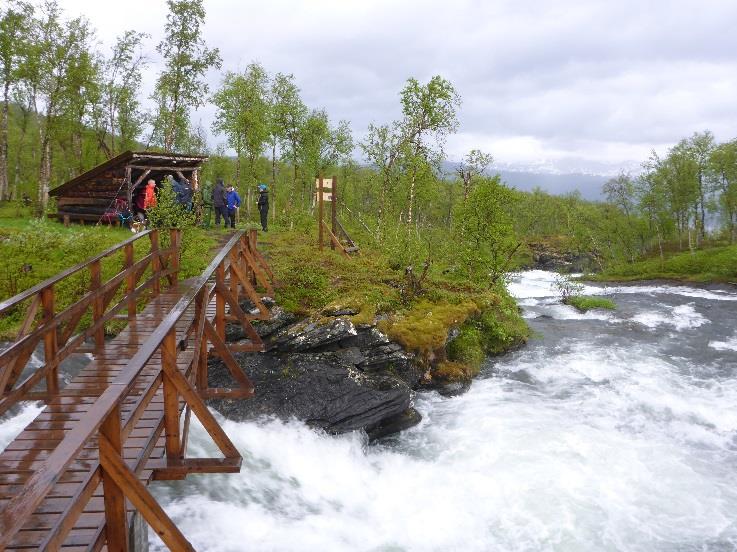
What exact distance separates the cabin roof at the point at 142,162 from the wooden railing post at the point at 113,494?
21611 millimetres

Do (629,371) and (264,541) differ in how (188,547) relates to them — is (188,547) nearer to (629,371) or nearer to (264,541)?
(264,541)

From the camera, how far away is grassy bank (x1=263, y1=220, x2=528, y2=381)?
1426 centimetres

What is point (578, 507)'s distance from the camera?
32.7 ft

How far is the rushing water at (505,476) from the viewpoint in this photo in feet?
29.1

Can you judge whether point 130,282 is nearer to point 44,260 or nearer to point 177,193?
point 177,193

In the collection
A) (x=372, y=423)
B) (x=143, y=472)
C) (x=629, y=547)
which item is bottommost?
(x=629, y=547)

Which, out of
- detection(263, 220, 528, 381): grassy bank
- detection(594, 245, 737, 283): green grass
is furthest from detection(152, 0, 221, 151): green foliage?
detection(594, 245, 737, 283): green grass

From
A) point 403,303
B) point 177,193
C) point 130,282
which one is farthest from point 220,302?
point 177,193

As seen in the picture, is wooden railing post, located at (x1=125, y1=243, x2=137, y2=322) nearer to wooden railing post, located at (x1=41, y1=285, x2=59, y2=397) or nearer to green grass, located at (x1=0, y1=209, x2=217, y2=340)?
wooden railing post, located at (x1=41, y1=285, x2=59, y2=397)

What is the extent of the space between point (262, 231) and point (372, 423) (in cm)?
1604

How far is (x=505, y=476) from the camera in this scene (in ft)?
35.7

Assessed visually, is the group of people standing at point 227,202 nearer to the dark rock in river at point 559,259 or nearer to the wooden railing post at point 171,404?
the wooden railing post at point 171,404

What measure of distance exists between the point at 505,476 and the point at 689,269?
4362 cm

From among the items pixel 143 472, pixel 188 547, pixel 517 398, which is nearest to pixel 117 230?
pixel 517 398
